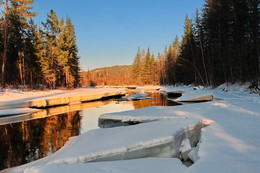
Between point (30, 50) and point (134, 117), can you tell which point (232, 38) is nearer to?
point (134, 117)

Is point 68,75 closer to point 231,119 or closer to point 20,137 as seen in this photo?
point 20,137

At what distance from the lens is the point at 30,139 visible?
7.03 m

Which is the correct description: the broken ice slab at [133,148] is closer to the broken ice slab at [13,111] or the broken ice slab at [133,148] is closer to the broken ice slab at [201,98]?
the broken ice slab at [13,111]

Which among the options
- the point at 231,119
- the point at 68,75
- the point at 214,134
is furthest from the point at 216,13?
the point at 68,75

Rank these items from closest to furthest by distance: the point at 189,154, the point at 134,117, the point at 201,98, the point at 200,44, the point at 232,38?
the point at 189,154
the point at 134,117
the point at 201,98
the point at 232,38
the point at 200,44

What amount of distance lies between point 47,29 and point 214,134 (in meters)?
31.3

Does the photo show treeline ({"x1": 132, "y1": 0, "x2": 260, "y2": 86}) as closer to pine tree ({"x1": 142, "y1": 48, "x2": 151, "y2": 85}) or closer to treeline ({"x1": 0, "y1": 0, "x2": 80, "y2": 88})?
treeline ({"x1": 0, "y1": 0, "x2": 80, "y2": 88})

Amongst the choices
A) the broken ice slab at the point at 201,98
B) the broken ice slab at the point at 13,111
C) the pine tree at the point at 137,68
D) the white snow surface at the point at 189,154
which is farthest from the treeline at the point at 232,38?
the pine tree at the point at 137,68

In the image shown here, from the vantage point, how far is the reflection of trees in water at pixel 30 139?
525 cm

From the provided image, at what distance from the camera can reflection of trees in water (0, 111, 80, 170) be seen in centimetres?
525

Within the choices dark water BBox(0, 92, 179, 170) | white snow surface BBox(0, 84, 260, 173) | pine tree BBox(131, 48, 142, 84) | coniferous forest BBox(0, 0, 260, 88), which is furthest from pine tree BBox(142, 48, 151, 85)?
white snow surface BBox(0, 84, 260, 173)

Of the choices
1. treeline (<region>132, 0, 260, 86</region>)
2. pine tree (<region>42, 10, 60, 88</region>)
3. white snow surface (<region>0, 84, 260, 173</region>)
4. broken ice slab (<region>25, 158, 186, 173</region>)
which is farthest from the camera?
pine tree (<region>42, 10, 60, 88</region>)

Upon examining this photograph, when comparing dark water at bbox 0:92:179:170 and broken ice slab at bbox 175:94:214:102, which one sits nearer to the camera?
dark water at bbox 0:92:179:170

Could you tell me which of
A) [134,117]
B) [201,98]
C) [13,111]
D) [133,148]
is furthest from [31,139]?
[201,98]
